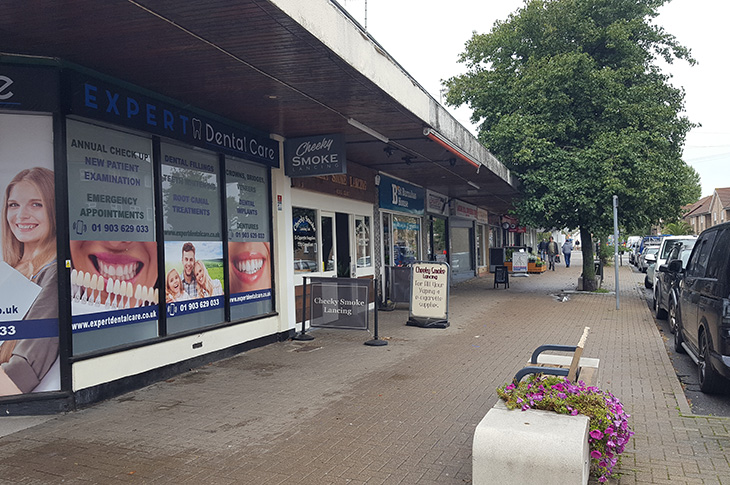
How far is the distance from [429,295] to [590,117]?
841 cm

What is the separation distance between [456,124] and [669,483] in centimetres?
792

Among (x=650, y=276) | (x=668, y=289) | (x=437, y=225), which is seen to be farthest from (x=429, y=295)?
(x=650, y=276)

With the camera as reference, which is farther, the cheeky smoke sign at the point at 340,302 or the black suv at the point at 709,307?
the cheeky smoke sign at the point at 340,302

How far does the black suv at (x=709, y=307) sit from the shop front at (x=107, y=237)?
246 inches

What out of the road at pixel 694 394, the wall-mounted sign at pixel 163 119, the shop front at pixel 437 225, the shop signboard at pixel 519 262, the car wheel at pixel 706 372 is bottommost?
the road at pixel 694 394

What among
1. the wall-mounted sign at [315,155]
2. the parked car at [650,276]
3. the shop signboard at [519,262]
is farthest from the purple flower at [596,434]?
the shop signboard at [519,262]

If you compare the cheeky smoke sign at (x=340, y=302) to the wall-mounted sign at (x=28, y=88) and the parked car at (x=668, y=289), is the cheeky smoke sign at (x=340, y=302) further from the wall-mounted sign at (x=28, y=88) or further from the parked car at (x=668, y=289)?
the parked car at (x=668, y=289)

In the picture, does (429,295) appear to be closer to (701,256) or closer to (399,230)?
(399,230)

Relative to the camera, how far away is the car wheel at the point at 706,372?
6289 millimetres

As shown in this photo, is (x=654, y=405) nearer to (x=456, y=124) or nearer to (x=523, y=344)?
(x=523, y=344)

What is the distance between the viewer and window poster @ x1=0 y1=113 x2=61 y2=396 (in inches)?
230

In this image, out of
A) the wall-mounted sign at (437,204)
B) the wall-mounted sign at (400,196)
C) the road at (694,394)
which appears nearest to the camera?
the road at (694,394)

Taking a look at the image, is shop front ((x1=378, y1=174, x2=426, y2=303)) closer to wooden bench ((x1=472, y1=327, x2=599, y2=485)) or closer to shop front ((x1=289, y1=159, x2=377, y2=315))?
shop front ((x1=289, y1=159, x2=377, y2=315))

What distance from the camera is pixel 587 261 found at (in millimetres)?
18109
